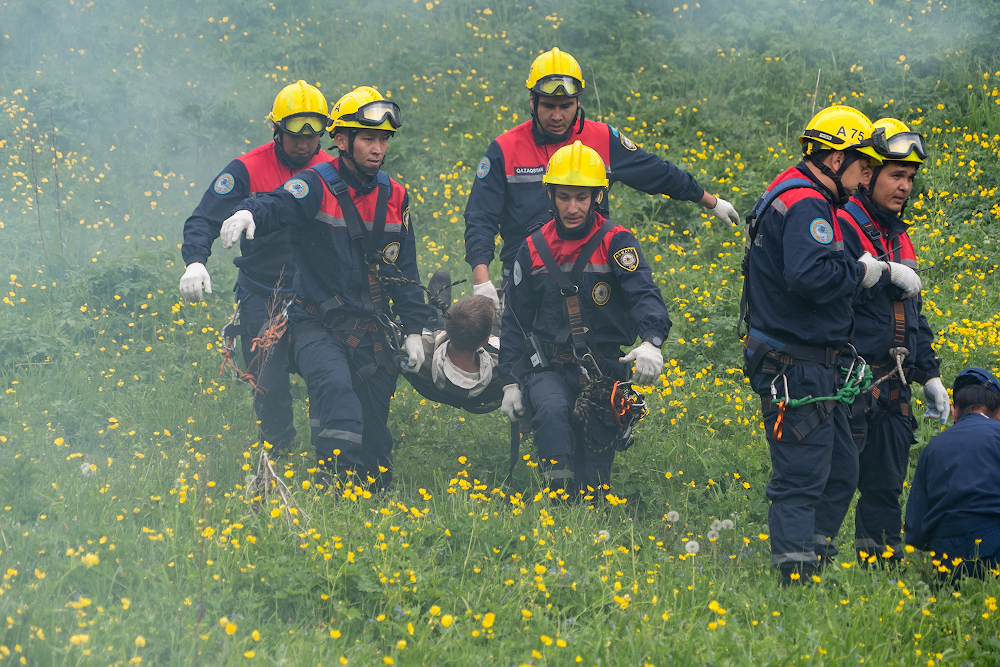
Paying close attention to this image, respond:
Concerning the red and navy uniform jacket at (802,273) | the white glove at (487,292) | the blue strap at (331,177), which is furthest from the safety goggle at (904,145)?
the blue strap at (331,177)

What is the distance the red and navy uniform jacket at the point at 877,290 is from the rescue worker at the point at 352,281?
2642 mm

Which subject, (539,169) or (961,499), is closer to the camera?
(961,499)

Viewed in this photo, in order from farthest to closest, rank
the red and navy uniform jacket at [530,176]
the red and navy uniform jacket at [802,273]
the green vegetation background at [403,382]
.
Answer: the red and navy uniform jacket at [530,176]
the red and navy uniform jacket at [802,273]
the green vegetation background at [403,382]

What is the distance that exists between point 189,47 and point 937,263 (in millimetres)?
11294

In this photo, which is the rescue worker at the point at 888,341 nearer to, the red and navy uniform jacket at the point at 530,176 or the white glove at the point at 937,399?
the white glove at the point at 937,399

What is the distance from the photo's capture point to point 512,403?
5.20 m

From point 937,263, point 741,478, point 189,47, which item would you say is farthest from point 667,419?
point 189,47

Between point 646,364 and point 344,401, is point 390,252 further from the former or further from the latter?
→ point 646,364

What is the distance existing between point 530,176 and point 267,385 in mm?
2384

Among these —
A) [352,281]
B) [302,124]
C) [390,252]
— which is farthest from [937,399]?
[302,124]

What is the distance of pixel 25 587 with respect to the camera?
11.0ft

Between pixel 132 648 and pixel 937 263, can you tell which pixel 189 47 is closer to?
pixel 937 263

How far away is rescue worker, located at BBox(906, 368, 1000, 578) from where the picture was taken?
165 inches

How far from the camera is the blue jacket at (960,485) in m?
4.20
